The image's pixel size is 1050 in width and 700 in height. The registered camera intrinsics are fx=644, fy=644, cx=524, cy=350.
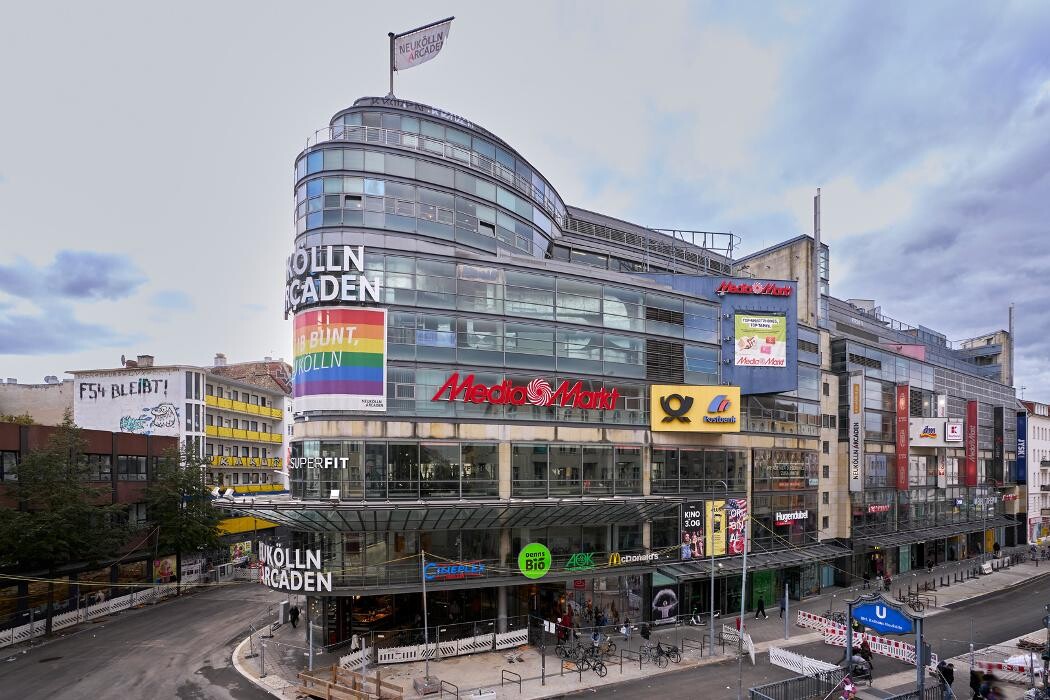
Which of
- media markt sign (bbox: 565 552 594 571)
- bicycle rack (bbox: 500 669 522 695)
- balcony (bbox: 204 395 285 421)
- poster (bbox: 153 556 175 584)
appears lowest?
poster (bbox: 153 556 175 584)

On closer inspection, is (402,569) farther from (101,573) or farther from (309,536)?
(101,573)

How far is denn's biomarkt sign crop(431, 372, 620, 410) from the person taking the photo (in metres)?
36.1

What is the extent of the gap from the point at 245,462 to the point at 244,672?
169 ft

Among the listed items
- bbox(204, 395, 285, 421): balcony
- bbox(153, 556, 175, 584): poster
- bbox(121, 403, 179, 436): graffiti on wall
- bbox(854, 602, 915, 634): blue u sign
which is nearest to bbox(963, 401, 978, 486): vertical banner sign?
bbox(854, 602, 915, 634): blue u sign

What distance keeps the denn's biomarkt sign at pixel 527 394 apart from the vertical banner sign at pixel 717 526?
10.8 m

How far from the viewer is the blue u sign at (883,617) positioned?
87.0 ft

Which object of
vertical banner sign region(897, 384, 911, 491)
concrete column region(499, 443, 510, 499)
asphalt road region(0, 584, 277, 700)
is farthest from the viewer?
vertical banner sign region(897, 384, 911, 491)

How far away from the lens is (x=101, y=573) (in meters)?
49.5

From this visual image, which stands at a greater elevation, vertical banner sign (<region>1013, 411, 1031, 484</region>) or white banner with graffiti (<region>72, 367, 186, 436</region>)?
white banner with graffiti (<region>72, 367, 186, 436</region>)

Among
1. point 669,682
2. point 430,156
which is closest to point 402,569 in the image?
point 669,682

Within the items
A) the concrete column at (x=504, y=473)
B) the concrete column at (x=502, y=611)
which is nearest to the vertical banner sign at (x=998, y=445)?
the concrete column at (x=502, y=611)

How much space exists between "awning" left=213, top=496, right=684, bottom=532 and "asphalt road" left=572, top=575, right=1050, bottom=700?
8.54 m

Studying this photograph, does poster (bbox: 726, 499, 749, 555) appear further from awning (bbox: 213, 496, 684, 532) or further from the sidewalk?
awning (bbox: 213, 496, 684, 532)

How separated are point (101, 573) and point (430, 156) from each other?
4091cm
